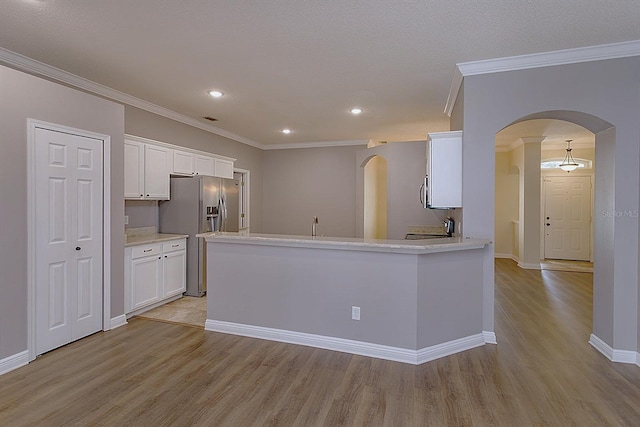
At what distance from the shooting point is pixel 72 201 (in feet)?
10.5

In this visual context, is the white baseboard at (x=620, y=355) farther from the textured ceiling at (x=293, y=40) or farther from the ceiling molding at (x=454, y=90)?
the ceiling molding at (x=454, y=90)

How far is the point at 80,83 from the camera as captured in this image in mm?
3732

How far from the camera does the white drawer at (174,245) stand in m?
4.48

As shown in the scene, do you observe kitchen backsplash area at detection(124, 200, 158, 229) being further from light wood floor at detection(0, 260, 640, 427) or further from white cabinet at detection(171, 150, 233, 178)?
light wood floor at detection(0, 260, 640, 427)

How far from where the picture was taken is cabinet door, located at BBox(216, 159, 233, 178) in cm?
586

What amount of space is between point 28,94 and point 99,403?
2563 mm

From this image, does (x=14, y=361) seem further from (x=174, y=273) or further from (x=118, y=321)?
(x=174, y=273)

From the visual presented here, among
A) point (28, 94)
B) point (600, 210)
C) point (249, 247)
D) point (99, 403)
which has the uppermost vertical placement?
point (28, 94)

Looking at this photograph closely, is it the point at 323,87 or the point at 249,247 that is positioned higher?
the point at 323,87

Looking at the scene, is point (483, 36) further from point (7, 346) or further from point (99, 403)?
point (7, 346)

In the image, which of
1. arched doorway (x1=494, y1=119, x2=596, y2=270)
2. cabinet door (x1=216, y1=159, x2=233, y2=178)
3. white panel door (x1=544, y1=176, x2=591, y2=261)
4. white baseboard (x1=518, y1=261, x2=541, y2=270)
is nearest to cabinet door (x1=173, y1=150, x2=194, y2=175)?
cabinet door (x1=216, y1=159, x2=233, y2=178)

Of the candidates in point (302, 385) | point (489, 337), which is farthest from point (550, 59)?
point (302, 385)

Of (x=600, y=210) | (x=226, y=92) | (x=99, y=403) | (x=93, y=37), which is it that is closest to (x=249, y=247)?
(x=99, y=403)

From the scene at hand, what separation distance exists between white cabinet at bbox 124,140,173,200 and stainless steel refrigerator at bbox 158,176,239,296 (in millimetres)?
201
